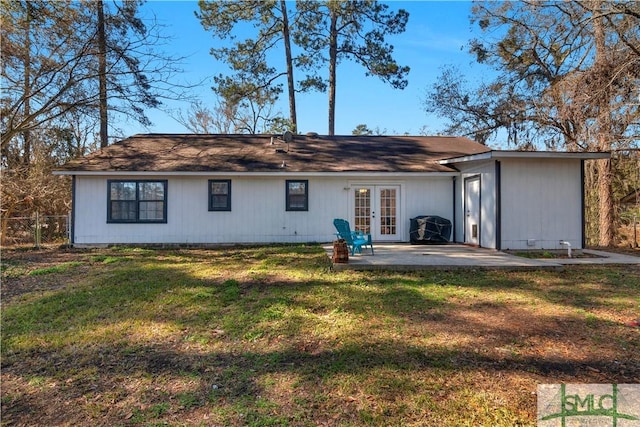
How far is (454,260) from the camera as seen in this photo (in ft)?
25.9

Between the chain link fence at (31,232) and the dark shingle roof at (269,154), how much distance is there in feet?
9.18

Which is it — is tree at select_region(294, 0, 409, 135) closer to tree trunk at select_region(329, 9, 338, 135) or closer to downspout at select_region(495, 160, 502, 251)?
tree trunk at select_region(329, 9, 338, 135)

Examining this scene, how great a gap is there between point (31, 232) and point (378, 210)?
486 inches

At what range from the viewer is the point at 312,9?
19.7 m

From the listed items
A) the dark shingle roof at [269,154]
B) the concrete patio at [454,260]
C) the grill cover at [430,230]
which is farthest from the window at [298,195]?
the grill cover at [430,230]

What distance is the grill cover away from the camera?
11.2 meters

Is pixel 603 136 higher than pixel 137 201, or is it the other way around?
pixel 603 136

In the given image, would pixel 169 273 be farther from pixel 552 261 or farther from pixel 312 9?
pixel 312 9

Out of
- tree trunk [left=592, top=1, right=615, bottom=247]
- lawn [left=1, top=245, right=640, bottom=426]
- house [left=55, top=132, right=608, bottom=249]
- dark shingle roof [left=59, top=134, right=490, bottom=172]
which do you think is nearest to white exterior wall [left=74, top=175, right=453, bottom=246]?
house [left=55, top=132, right=608, bottom=249]

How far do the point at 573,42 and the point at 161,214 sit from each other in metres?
14.9

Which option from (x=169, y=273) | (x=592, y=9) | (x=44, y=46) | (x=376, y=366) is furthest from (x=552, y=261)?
(x=44, y=46)

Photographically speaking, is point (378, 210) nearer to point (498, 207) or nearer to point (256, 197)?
point (498, 207)

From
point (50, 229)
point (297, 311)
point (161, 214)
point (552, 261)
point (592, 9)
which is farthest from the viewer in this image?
point (50, 229)

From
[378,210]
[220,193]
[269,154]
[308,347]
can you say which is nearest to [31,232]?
[220,193]
